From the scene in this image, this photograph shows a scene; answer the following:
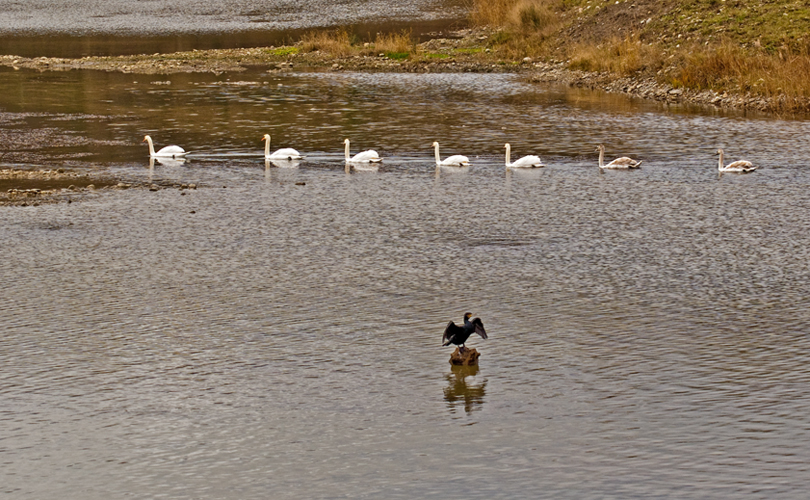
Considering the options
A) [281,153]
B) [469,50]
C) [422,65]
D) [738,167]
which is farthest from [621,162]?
[469,50]

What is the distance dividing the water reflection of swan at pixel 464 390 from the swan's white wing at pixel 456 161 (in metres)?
14.9

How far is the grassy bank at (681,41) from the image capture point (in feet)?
Answer: 125

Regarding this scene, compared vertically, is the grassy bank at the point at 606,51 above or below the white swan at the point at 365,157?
above

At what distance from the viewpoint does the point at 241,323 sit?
16.3m

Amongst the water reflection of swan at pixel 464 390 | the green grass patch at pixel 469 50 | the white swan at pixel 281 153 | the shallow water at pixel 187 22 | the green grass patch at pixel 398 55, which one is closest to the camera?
the water reflection of swan at pixel 464 390

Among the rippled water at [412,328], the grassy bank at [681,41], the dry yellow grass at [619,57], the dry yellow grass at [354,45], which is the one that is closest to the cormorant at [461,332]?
the rippled water at [412,328]

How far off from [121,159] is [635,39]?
24958 mm

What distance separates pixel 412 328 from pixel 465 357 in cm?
188

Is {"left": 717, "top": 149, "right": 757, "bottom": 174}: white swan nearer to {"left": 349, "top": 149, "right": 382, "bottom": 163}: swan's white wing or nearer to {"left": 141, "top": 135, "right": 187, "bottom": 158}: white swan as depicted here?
{"left": 349, "top": 149, "right": 382, "bottom": 163}: swan's white wing

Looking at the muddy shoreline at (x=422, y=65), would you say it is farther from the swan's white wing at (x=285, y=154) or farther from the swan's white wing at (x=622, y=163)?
the swan's white wing at (x=285, y=154)

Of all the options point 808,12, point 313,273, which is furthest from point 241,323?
point 808,12

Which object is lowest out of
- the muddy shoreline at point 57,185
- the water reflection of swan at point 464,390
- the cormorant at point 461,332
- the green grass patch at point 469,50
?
the water reflection of swan at point 464,390

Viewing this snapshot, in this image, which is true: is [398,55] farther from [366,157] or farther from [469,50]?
[366,157]

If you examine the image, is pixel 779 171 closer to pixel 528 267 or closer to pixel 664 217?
pixel 664 217
